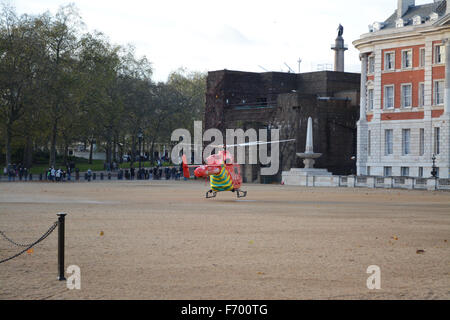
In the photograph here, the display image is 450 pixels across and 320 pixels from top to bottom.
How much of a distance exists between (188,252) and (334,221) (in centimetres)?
993

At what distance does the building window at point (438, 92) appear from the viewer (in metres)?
64.7

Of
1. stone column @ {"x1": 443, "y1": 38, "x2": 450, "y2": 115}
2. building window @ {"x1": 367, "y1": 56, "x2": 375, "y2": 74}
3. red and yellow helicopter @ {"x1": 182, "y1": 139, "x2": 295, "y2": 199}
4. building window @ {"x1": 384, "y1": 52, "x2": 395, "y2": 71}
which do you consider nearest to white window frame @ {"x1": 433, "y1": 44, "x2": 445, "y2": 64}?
stone column @ {"x1": 443, "y1": 38, "x2": 450, "y2": 115}

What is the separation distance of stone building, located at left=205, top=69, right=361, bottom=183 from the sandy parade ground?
4665 centimetres

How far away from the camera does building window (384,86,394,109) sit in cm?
6962

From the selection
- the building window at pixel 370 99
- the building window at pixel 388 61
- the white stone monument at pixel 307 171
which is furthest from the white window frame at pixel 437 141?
the white stone monument at pixel 307 171

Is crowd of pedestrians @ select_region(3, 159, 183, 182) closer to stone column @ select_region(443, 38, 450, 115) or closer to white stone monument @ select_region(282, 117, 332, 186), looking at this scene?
white stone monument @ select_region(282, 117, 332, 186)

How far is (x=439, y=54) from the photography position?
213ft

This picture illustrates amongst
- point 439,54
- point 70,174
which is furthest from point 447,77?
point 70,174

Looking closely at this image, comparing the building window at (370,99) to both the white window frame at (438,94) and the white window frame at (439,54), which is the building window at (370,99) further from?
the white window frame at (439,54)

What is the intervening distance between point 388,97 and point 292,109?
Result: 9.98 metres

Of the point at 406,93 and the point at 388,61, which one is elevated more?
the point at 388,61

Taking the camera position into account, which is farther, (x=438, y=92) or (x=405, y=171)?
(x=405, y=171)

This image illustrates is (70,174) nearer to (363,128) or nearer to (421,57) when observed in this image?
(363,128)

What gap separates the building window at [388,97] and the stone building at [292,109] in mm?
7799
